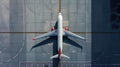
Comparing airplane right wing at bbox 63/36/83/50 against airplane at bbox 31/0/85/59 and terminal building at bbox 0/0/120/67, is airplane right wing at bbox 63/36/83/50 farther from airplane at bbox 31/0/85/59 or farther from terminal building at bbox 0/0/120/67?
terminal building at bbox 0/0/120/67

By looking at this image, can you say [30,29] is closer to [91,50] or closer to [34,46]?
[34,46]

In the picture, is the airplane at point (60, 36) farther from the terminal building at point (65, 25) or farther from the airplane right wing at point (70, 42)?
the terminal building at point (65, 25)

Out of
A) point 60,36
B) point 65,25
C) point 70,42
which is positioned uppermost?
point 65,25

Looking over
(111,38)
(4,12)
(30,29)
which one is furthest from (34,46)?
(111,38)

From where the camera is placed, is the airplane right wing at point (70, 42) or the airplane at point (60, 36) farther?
the airplane right wing at point (70, 42)

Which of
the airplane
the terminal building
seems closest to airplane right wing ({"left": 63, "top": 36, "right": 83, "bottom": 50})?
the airplane

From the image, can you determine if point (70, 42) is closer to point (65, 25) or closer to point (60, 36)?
point (60, 36)

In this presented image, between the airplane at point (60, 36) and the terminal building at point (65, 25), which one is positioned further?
the terminal building at point (65, 25)

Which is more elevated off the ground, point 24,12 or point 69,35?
point 24,12

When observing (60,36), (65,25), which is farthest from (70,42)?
(65,25)

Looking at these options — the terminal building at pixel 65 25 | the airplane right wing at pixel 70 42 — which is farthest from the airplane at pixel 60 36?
the terminal building at pixel 65 25

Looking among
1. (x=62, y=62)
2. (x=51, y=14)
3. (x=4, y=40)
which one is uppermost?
(x=51, y=14)
